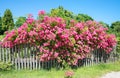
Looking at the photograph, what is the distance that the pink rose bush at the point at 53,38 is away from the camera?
11.6 metres

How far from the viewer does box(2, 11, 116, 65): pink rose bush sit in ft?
38.1

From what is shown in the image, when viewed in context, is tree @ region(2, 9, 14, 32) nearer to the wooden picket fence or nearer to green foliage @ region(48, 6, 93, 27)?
green foliage @ region(48, 6, 93, 27)

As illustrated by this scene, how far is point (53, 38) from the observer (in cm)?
1146

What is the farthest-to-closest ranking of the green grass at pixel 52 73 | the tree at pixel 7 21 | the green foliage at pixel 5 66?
the tree at pixel 7 21 → the green foliage at pixel 5 66 → the green grass at pixel 52 73

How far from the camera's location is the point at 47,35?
38.0ft

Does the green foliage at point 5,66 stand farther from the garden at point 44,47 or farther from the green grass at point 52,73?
the green grass at point 52,73

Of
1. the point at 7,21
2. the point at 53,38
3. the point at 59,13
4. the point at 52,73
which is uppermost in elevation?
the point at 7,21

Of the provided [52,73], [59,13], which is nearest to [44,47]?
[52,73]

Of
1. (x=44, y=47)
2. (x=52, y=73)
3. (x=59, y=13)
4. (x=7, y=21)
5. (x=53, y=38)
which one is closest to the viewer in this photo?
(x=52, y=73)

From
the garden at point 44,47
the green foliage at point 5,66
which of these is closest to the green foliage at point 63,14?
the garden at point 44,47

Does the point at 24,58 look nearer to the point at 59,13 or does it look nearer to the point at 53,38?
the point at 53,38

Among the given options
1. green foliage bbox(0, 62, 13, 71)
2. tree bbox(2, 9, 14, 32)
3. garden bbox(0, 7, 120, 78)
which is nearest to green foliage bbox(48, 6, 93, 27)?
garden bbox(0, 7, 120, 78)

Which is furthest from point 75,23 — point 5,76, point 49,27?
point 5,76

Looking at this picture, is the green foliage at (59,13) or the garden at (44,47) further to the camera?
the green foliage at (59,13)
